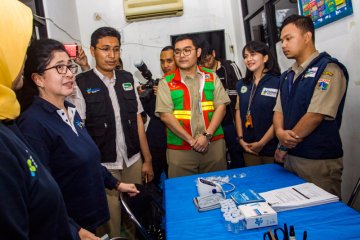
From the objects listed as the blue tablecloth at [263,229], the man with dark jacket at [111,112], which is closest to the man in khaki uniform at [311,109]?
the blue tablecloth at [263,229]

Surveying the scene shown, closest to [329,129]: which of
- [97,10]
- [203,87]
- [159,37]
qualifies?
[203,87]

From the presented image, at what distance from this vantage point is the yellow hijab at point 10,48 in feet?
2.02

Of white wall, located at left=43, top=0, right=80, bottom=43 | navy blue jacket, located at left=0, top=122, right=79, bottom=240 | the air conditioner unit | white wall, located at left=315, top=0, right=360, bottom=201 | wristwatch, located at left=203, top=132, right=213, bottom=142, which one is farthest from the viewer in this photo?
the air conditioner unit

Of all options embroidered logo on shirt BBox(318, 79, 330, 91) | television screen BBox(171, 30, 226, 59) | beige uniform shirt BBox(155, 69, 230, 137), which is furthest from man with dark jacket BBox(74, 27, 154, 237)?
television screen BBox(171, 30, 226, 59)

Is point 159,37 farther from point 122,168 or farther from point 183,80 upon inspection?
point 122,168

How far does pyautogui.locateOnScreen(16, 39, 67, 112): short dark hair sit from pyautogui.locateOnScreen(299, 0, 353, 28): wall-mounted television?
1.84 metres

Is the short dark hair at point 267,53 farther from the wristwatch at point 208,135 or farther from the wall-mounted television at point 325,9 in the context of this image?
the wristwatch at point 208,135

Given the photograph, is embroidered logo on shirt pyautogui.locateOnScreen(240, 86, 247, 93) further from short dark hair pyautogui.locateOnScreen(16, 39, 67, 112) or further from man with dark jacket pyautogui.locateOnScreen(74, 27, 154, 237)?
short dark hair pyautogui.locateOnScreen(16, 39, 67, 112)

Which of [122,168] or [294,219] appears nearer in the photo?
[294,219]

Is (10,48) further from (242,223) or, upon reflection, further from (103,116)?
(103,116)

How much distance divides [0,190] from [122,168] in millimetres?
1506

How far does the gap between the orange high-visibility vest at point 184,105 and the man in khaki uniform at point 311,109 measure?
0.65 metres

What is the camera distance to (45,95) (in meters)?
1.31

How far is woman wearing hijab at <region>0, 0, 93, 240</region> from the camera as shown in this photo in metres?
0.56
